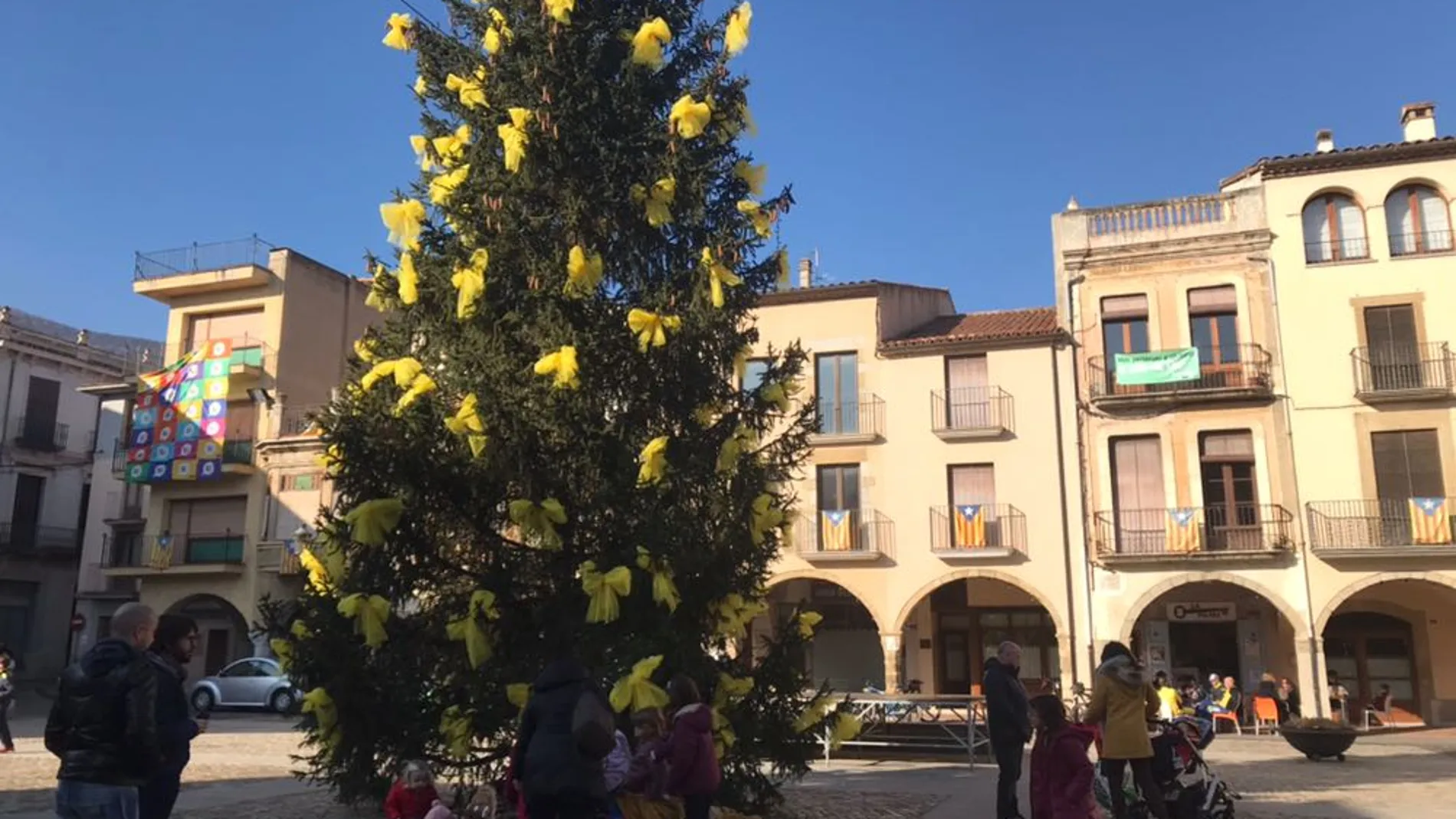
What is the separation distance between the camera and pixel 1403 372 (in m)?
25.2

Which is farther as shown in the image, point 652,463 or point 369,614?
point 652,463

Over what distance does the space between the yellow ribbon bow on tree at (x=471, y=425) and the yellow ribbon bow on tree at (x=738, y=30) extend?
4.45m

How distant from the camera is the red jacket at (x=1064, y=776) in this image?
633cm

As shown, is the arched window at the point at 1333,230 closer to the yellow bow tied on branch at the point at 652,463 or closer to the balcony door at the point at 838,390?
the balcony door at the point at 838,390

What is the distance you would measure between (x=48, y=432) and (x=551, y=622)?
37.9 meters

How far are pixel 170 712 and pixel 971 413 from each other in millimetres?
24066

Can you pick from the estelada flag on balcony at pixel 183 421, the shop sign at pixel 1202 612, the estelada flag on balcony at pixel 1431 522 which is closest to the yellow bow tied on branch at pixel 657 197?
the estelada flag on balcony at pixel 1431 522

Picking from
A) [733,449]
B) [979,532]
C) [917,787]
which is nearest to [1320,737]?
[917,787]

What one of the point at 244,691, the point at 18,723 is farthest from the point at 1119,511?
the point at 18,723

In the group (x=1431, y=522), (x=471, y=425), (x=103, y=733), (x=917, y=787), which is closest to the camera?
(x=103, y=733)

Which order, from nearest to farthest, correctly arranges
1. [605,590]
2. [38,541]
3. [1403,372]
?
[605,590] < [1403,372] < [38,541]

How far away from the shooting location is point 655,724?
7422 mm

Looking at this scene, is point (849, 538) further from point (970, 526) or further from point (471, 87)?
point (471, 87)

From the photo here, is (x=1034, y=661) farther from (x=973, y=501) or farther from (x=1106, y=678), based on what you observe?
(x=1106, y=678)
